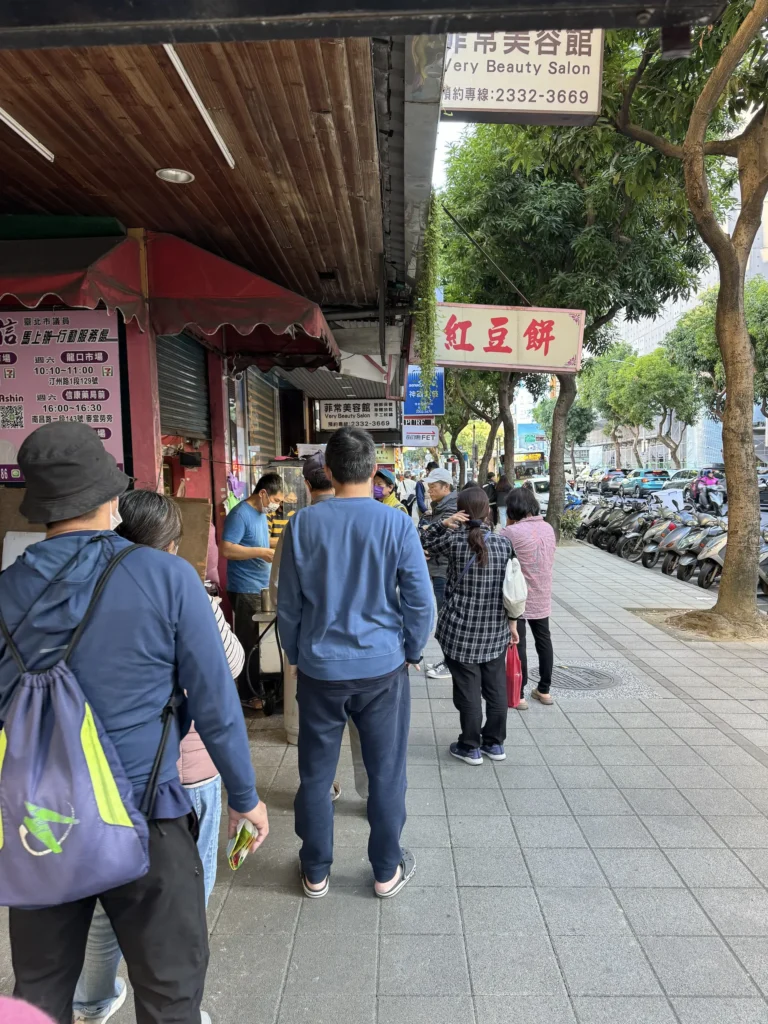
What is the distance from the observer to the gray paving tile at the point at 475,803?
347 cm

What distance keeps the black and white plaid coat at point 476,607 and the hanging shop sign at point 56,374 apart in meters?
2.17

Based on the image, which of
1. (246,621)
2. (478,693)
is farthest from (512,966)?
(246,621)

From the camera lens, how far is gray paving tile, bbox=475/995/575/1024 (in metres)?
2.13

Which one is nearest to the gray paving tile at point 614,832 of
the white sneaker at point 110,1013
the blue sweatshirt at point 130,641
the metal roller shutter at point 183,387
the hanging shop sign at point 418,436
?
the white sneaker at point 110,1013

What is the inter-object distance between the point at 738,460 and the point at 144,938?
737 centimetres

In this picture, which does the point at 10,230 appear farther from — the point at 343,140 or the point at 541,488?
the point at 541,488

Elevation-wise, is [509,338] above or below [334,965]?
above

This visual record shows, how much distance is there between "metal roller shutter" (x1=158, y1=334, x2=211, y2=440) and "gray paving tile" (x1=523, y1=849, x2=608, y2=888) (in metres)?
3.52

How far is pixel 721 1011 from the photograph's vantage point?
84.7 inches

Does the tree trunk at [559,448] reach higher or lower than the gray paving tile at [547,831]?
higher

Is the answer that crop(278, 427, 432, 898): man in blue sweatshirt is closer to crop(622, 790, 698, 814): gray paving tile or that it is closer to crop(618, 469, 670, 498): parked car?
crop(622, 790, 698, 814): gray paving tile

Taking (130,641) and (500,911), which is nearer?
(130,641)

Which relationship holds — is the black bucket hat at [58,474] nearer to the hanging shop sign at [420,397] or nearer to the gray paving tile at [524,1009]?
the gray paving tile at [524,1009]

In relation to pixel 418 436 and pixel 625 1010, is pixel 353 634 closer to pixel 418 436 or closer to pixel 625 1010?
pixel 625 1010
